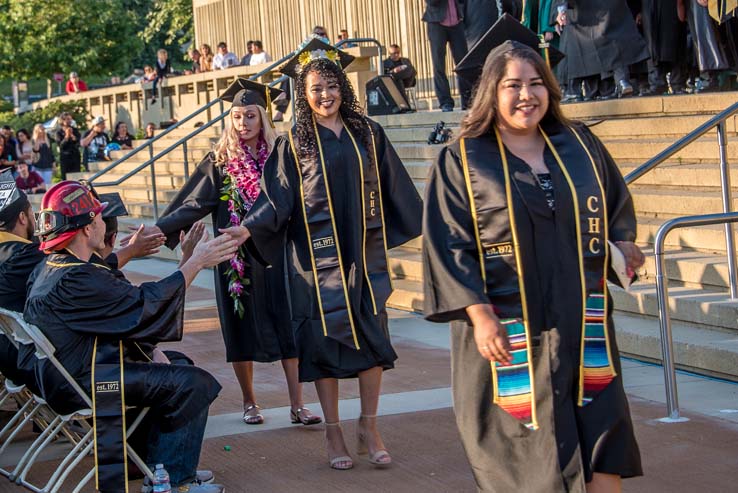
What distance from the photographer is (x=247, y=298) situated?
7.39m

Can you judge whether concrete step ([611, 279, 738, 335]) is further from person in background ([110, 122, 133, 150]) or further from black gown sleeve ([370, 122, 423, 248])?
person in background ([110, 122, 133, 150])

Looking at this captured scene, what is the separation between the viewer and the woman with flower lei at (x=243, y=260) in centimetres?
735

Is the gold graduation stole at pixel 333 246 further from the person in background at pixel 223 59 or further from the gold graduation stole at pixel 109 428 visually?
the person in background at pixel 223 59

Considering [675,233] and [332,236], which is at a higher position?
[332,236]

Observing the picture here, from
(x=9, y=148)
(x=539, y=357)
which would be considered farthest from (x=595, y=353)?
(x=9, y=148)

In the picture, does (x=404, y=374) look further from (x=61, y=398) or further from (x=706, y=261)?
(x=61, y=398)

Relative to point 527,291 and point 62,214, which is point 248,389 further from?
point 527,291

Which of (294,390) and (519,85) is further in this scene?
(294,390)

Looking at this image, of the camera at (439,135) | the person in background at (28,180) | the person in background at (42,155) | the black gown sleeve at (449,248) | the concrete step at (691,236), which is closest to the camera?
the black gown sleeve at (449,248)

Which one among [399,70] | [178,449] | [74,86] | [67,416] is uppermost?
[74,86]

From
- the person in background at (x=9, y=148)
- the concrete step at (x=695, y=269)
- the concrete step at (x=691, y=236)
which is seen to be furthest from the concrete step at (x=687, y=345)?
the person in background at (x=9, y=148)

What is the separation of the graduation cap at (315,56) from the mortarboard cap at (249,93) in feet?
0.73

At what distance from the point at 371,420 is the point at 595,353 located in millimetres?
2093

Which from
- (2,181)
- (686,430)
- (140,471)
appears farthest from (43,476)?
(686,430)
